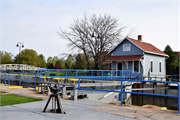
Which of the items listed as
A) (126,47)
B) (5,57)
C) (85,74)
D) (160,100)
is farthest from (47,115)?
(5,57)

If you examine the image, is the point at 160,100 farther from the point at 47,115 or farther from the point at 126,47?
the point at 47,115

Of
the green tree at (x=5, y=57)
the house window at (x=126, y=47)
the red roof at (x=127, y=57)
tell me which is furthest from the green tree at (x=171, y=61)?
the green tree at (x=5, y=57)

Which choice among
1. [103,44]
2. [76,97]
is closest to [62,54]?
[103,44]

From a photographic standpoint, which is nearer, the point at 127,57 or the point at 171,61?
the point at 127,57

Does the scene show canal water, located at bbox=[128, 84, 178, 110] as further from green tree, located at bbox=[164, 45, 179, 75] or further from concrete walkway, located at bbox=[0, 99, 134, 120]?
green tree, located at bbox=[164, 45, 179, 75]

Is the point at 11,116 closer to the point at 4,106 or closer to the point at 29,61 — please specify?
the point at 4,106

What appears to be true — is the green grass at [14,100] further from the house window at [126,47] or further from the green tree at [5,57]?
the green tree at [5,57]

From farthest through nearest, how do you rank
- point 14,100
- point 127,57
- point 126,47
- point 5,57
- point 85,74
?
point 5,57 < point 126,47 < point 127,57 < point 85,74 < point 14,100

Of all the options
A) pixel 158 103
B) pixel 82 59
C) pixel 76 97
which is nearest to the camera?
pixel 76 97

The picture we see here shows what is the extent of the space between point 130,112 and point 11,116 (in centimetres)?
432

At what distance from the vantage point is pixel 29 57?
A: 68250 millimetres

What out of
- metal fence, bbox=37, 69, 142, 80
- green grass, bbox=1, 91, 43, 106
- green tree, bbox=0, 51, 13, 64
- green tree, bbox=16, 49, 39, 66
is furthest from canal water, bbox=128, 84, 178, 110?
green tree, bbox=0, 51, 13, 64

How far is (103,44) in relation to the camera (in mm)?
31391

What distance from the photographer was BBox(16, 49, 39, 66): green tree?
6797cm
